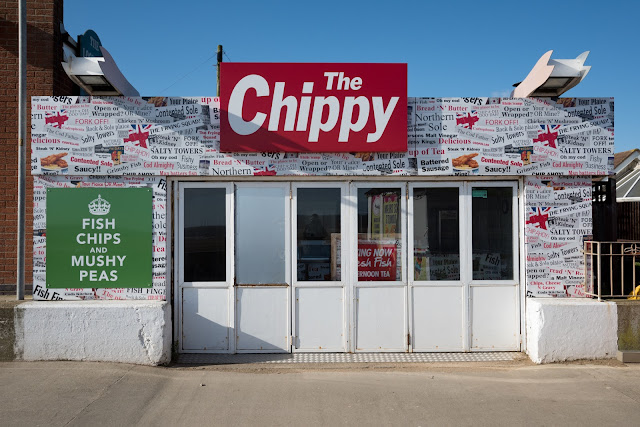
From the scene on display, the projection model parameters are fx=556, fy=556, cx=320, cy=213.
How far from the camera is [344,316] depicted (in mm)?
6785

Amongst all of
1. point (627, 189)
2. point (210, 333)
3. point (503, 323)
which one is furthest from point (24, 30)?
point (627, 189)

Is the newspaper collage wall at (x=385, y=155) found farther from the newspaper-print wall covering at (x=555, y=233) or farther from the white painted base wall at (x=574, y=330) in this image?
the white painted base wall at (x=574, y=330)

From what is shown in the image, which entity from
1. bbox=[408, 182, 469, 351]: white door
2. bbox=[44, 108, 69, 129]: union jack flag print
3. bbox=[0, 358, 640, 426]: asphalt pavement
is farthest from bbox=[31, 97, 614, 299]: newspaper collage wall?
bbox=[0, 358, 640, 426]: asphalt pavement

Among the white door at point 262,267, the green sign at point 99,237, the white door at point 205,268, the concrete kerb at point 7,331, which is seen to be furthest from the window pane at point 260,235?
the concrete kerb at point 7,331

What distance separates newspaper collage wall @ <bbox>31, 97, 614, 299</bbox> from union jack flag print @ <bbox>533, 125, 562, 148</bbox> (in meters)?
0.01

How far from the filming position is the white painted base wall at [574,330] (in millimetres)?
6363

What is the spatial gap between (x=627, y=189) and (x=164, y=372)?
19965mm

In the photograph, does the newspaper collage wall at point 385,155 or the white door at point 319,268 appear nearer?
the newspaper collage wall at point 385,155

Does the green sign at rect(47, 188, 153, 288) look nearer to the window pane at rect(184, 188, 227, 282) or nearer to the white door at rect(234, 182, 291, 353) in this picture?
the window pane at rect(184, 188, 227, 282)

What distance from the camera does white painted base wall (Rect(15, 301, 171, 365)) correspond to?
6246 mm

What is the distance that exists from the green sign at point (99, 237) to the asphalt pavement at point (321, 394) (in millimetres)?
1010

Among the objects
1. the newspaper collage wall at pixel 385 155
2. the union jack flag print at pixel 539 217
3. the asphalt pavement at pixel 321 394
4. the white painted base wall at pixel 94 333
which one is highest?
the newspaper collage wall at pixel 385 155

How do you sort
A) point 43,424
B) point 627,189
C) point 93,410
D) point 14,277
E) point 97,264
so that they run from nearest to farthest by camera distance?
point 43,424 → point 93,410 → point 97,264 → point 14,277 → point 627,189

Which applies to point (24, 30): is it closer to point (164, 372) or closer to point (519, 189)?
point (164, 372)
